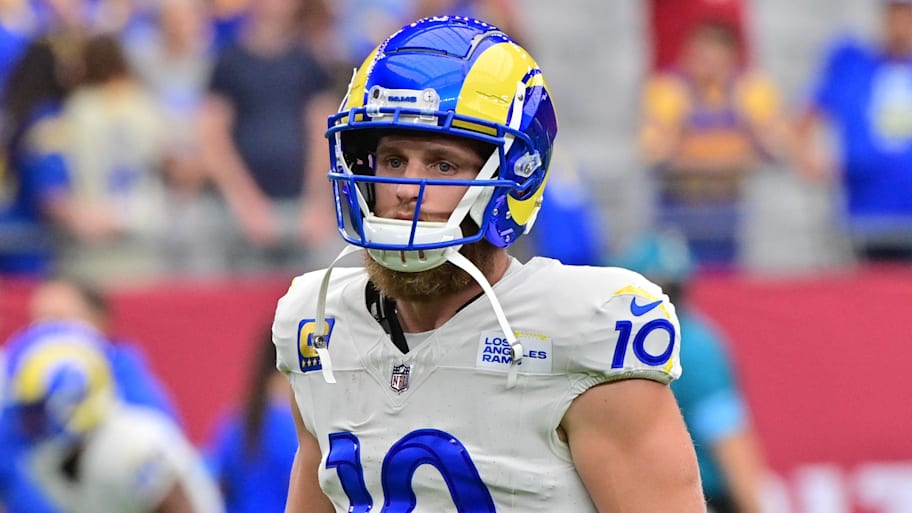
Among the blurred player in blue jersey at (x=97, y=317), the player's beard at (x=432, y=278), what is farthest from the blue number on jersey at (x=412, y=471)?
the blurred player in blue jersey at (x=97, y=317)

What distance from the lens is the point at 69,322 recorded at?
19.5 ft

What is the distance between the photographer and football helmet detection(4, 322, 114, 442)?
5.02 m

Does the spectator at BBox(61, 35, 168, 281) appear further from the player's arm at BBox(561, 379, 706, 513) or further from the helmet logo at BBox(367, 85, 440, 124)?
the player's arm at BBox(561, 379, 706, 513)

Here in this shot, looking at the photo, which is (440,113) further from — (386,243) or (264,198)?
(264,198)

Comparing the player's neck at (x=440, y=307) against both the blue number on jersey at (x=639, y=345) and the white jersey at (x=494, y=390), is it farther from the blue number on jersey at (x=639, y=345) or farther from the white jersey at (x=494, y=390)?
the blue number on jersey at (x=639, y=345)

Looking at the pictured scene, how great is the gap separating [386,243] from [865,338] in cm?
538

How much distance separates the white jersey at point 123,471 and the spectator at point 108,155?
1831mm

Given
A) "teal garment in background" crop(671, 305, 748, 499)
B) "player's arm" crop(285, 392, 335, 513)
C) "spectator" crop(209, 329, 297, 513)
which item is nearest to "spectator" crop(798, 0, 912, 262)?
"teal garment in background" crop(671, 305, 748, 499)

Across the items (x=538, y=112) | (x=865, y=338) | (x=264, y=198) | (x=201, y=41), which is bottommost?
(x=865, y=338)

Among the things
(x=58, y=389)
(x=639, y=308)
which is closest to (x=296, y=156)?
(x=58, y=389)

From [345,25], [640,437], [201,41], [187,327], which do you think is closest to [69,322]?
[187,327]

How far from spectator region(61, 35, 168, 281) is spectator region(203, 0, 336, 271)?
355mm

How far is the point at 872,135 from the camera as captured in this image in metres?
8.05

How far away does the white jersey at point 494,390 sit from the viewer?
2.77 meters
